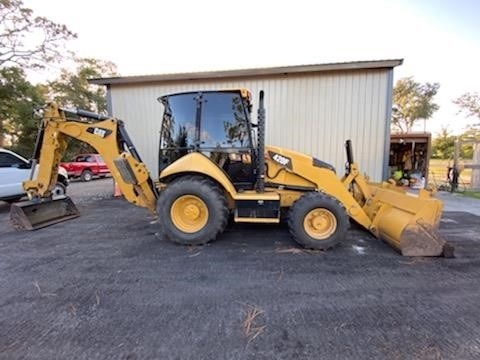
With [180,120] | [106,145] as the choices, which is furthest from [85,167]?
[180,120]

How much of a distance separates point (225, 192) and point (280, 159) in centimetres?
103

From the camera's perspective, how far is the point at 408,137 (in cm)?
1066

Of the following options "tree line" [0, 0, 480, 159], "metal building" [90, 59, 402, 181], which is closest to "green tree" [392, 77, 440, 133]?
"tree line" [0, 0, 480, 159]

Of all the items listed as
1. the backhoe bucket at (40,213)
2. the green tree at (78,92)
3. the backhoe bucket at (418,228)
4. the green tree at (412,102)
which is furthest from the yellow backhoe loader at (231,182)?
the green tree at (412,102)

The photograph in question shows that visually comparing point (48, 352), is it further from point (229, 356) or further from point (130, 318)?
point (229, 356)

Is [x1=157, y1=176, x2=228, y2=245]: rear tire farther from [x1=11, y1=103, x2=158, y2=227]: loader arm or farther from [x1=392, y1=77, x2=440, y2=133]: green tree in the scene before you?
[x1=392, y1=77, x2=440, y2=133]: green tree

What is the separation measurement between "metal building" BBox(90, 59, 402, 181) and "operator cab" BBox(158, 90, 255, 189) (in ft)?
11.4

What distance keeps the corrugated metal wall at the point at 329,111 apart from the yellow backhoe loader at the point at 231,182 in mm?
2876

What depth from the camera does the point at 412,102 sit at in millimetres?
31734

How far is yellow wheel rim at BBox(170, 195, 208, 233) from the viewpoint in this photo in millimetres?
3896

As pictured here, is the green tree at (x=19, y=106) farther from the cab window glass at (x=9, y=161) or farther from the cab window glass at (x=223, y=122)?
the cab window glass at (x=223, y=122)

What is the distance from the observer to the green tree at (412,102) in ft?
102

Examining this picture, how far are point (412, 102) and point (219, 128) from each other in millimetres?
36466

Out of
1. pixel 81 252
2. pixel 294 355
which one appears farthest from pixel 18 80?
pixel 294 355
